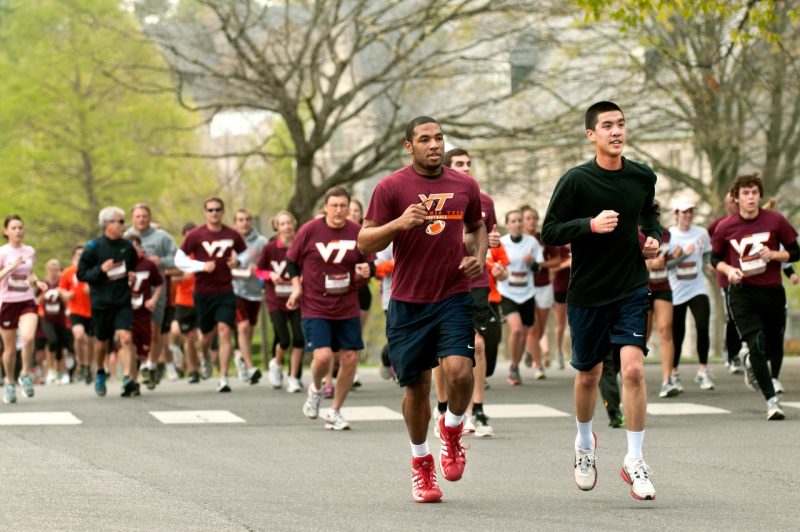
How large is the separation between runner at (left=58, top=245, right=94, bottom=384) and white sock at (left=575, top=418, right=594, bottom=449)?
16.3 metres

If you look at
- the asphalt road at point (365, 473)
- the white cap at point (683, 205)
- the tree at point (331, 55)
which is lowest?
the asphalt road at point (365, 473)

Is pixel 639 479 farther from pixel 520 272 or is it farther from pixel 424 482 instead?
pixel 520 272

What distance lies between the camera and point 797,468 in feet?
33.6

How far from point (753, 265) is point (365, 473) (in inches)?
199

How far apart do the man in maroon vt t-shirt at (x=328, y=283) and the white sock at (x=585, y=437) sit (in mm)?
5162

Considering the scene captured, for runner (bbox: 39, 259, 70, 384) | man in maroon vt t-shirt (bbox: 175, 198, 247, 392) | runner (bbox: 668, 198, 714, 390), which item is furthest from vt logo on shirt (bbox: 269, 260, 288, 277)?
runner (bbox: 39, 259, 70, 384)

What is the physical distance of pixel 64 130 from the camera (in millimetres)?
45750

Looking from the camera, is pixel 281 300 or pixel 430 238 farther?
pixel 281 300

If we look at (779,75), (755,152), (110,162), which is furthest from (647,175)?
(110,162)

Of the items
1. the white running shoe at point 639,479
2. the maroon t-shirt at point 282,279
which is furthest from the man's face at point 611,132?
the maroon t-shirt at point 282,279

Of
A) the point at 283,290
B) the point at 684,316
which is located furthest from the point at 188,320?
the point at 684,316

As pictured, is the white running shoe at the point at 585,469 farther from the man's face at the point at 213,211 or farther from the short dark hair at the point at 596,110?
the man's face at the point at 213,211

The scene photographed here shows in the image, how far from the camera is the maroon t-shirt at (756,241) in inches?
557

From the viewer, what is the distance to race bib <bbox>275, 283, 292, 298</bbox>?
18875 millimetres
